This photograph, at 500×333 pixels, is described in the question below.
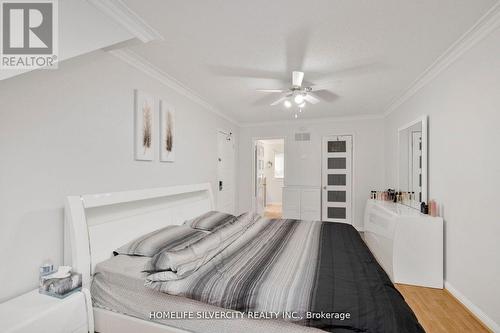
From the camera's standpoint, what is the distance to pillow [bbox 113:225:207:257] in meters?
1.88

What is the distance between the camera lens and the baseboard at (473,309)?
1.80 meters

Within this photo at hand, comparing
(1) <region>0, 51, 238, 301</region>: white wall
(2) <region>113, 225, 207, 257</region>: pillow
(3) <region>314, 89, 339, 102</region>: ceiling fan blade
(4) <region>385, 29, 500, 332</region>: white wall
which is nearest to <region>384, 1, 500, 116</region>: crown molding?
(4) <region>385, 29, 500, 332</region>: white wall

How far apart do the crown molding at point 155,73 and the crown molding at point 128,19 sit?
1.40ft

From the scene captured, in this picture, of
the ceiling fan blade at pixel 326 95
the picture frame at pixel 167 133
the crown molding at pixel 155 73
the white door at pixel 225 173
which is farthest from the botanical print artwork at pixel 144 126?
the ceiling fan blade at pixel 326 95

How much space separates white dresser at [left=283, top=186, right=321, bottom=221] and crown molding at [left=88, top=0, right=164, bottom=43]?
4107mm

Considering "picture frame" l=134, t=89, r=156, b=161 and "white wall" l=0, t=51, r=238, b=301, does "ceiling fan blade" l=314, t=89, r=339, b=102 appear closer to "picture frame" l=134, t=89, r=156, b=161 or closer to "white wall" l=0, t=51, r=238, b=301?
"picture frame" l=134, t=89, r=156, b=161

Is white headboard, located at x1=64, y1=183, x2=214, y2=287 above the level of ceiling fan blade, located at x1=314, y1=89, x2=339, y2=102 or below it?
below

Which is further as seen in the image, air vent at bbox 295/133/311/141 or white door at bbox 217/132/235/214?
air vent at bbox 295/133/311/141

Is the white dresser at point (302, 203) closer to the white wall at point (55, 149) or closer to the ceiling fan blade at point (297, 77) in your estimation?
the ceiling fan blade at point (297, 77)

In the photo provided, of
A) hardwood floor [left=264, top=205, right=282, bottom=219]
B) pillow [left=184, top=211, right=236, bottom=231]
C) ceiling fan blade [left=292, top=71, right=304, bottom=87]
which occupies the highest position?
ceiling fan blade [left=292, top=71, right=304, bottom=87]

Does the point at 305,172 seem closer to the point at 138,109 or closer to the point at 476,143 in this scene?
the point at 476,143

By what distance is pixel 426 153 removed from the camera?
2822 millimetres

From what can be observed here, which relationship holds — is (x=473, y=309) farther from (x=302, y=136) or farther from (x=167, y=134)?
(x=302, y=136)

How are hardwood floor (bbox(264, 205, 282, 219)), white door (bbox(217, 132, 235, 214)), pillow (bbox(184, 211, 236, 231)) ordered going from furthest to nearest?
hardwood floor (bbox(264, 205, 282, 219))
white door (bbox(217, 132, 235, 214))
pillow (bbox(184, 211, 236, 231))
